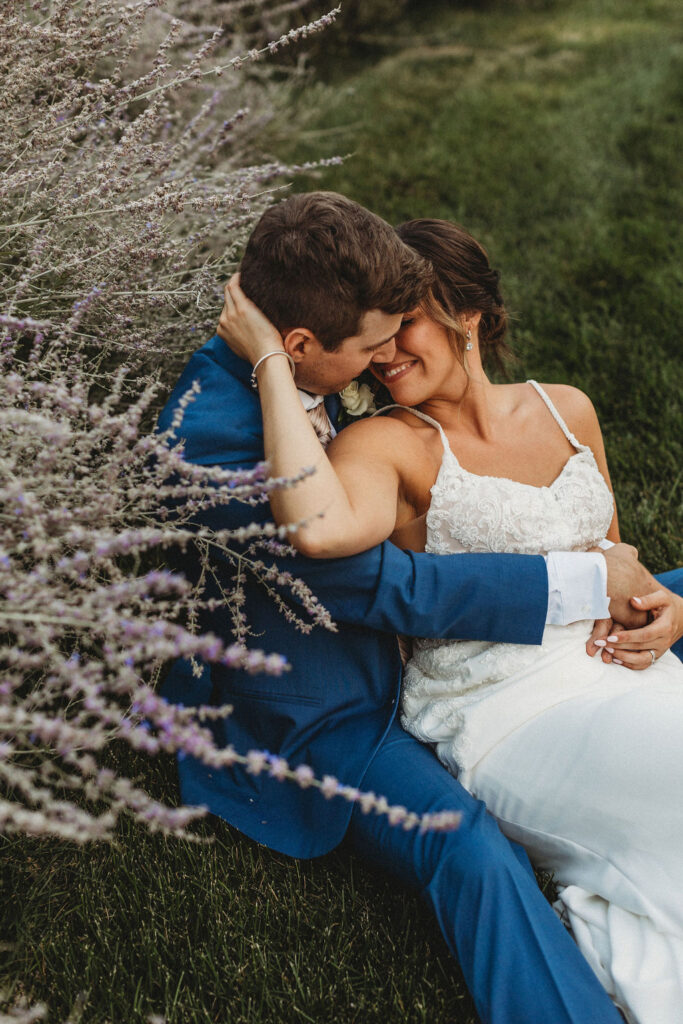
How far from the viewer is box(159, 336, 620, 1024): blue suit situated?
68.9 inches

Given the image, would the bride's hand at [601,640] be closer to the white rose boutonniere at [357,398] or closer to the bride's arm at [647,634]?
the bride's arm at [647,634]

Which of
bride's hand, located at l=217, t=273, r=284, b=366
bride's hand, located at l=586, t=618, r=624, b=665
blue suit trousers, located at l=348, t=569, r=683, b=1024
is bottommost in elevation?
blue suit trousers, located at l=348, t=569, r=683, b=1024

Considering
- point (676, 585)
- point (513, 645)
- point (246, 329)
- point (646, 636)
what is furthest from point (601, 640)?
point (246, 329)

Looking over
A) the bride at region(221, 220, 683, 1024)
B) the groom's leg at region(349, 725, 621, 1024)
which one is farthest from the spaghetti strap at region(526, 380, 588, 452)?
the groom's leg at region(349, 725, 621, 1024)

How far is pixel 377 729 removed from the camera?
2.18m

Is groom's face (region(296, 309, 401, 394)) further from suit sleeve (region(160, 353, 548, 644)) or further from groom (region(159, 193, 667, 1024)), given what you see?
suit sleeve (region(160, 353, 548, 644))

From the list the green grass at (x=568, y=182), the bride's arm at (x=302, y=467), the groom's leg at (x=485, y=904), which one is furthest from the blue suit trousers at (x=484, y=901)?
the green grass at (x=568, y=182)

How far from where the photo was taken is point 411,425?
238 centimetres

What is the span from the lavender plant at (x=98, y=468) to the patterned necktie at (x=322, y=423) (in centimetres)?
37

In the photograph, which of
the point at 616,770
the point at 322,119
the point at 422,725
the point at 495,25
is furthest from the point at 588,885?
the point at 495,25

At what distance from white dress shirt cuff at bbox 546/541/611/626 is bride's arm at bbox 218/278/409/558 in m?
0.43

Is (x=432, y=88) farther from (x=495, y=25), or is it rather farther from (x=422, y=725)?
(x=422, y=725)

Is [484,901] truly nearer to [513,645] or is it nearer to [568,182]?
[513,645]

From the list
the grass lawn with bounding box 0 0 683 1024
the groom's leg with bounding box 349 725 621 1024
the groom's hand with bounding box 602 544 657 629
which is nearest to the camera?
the groom's leg with bounding box 349 725 621 1024
